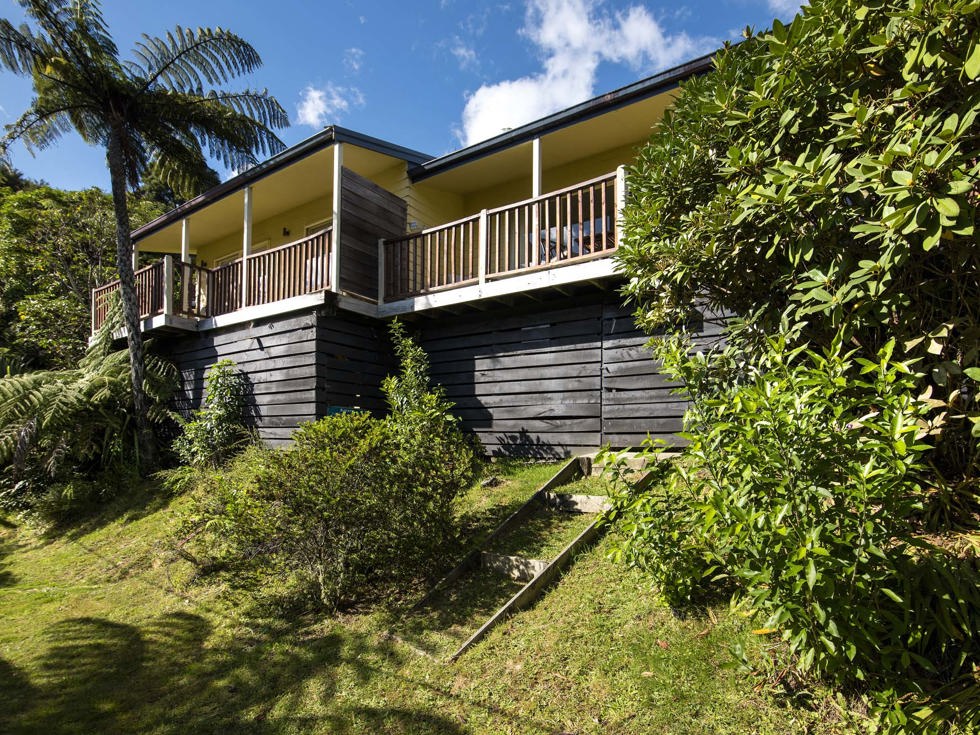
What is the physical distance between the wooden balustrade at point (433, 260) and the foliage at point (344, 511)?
395 cm

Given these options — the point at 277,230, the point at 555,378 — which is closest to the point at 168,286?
the point at 277,230

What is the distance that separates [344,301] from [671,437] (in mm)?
5136

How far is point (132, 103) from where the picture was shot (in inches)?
411

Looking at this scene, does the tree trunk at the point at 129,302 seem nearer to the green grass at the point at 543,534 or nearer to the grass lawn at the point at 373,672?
the grass lawn at the point at 373,672

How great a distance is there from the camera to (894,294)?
2.60m

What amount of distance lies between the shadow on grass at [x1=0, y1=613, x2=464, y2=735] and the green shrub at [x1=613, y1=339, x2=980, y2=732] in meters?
1.91

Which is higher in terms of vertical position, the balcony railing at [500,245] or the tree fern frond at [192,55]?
the tree fern frond at [192,55]

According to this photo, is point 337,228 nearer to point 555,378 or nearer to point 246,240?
point 246,240

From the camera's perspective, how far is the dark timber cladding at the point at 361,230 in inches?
350

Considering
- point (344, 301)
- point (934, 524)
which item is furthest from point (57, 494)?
point (934, 524)

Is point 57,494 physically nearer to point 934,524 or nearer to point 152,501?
point 152,501

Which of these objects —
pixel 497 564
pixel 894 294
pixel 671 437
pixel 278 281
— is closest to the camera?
pixel 894 294

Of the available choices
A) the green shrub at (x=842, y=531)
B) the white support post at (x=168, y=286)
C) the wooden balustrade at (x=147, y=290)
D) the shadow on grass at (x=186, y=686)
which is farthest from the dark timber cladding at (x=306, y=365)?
the green shrub at (x=842, y=531)

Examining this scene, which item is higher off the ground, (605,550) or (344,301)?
(344,301)
